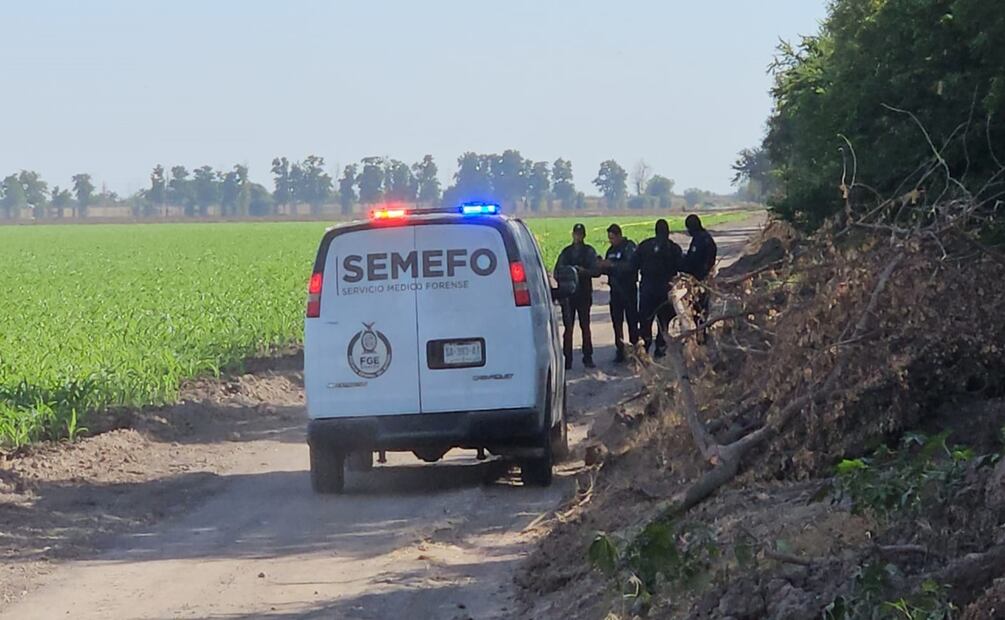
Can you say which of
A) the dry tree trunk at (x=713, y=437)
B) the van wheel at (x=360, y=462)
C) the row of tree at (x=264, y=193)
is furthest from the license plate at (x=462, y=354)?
the row of tree at (x=264, y=193)

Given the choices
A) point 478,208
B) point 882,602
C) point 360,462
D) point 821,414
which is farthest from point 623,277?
point 882,602

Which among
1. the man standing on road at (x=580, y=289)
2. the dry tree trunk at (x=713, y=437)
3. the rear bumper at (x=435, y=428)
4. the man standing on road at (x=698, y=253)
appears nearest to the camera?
Result: the dry tree trunk at (x=713, y=437)

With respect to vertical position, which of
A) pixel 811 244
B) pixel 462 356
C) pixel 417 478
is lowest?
pixel 417 478

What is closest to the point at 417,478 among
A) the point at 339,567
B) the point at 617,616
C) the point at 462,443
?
the point at 462,443

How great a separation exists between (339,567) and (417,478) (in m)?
3.33

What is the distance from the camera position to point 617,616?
6867 mm

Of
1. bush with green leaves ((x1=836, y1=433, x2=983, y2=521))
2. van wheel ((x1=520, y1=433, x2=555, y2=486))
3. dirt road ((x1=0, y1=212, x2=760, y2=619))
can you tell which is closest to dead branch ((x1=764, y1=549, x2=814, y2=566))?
bush with green leaves ((x1=836, y1=433, x2=983, y2=521))

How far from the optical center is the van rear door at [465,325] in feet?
36.2

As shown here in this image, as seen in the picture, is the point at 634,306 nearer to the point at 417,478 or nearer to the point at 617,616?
the point at 417,478

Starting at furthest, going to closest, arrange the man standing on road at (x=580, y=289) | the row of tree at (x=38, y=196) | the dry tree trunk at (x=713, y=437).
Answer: the row of tree at (x=38, y=196)
the man standing on road at (x=580, y=289)
the dry tree trunk at (x=713, y=437)

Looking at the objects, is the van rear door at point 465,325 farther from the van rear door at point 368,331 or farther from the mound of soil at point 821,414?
the mound of soil at point 821,414

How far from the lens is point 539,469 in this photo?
37.2ft

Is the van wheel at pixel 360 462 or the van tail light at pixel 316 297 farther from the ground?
the van tail light at pixel 316 297

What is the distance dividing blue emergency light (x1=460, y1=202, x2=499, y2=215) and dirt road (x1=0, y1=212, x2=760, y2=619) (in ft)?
6.51
